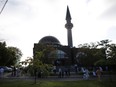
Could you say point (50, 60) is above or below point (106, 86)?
above

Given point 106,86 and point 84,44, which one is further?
point 84,44

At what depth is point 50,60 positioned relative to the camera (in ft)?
209

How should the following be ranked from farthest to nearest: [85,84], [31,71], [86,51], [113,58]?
[86,51] → [113,58] → [31,71] → [85,84]

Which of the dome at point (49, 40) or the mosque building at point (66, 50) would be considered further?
the dome at point (49, 40)

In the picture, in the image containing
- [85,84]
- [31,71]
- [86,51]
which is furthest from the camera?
[86,51]

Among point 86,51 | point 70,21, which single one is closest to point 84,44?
point 86,51

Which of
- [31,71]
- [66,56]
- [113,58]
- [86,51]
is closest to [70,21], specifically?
[66,56]

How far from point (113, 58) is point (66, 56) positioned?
49.2 meters

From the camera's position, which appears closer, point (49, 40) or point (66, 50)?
point (49, 40)

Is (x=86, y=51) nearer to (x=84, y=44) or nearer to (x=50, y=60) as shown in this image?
(x=84, y=44)

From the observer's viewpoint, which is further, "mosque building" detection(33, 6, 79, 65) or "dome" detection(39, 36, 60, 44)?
"dome" detection(39, 36, 60, 44)

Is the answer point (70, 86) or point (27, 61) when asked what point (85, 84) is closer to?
point (70, 86)

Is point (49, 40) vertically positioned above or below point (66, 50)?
above

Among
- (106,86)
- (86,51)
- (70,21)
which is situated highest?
(70,21)
